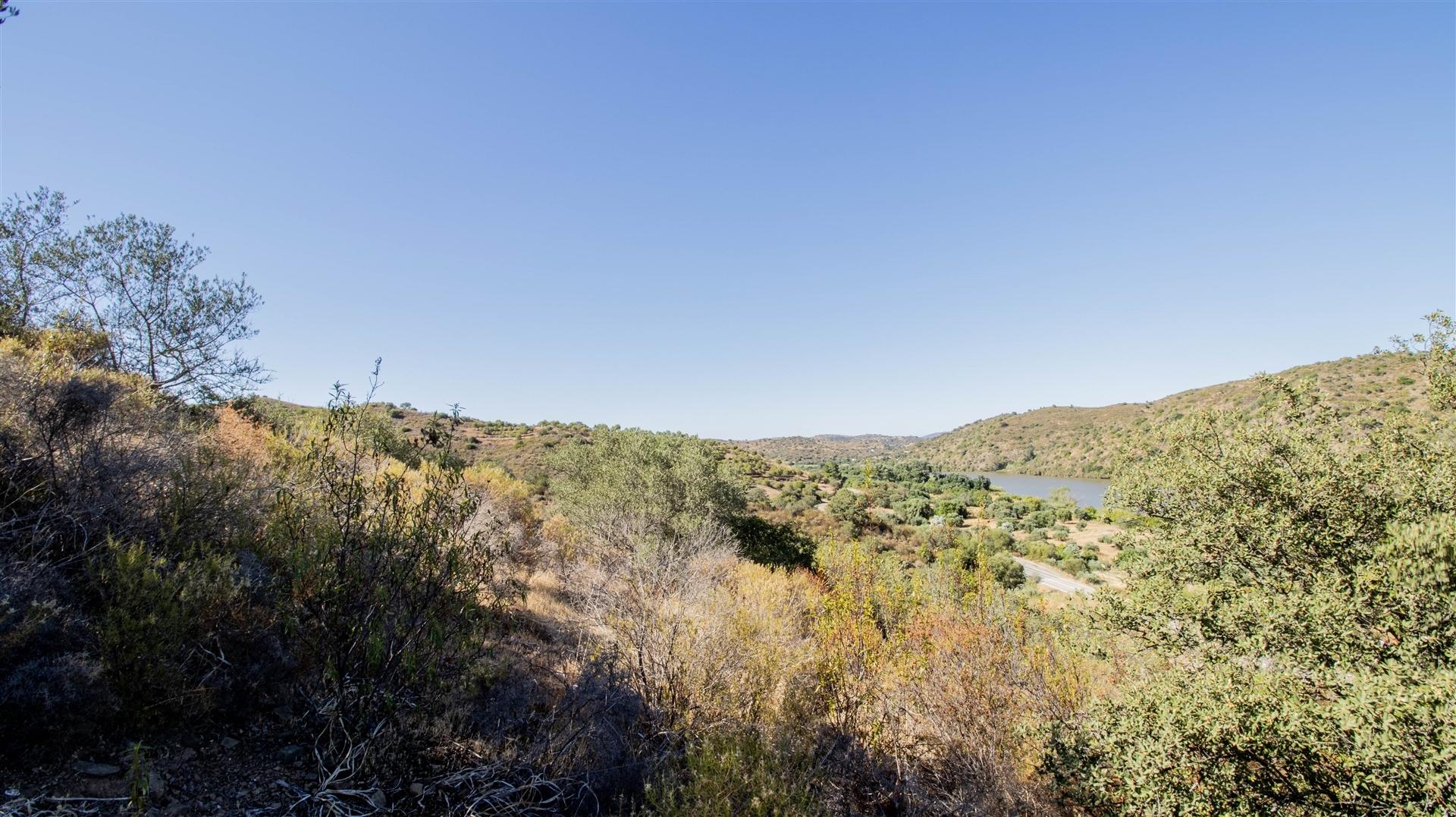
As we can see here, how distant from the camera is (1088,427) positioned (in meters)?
63.9

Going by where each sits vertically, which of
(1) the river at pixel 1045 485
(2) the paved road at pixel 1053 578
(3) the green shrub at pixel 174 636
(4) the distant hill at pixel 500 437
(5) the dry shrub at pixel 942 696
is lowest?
(2) the paved road at pixel 1053 578

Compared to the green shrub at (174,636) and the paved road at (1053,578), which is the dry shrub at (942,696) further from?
the paved road at (1053,578)

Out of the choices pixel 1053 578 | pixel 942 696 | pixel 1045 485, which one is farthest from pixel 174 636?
pixel 1045 485

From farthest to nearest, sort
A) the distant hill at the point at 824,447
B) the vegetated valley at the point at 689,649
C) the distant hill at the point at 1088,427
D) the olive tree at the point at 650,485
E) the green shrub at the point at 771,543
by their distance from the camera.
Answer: the distant hill at the point at 824,447 < the green shrub at the point at 771,543 < the olive tree at the point at 650,485 < the distant hill at the point at 1088,427 < the vegetated valley at the point at 689,649

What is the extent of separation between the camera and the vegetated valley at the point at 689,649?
12.1 feet

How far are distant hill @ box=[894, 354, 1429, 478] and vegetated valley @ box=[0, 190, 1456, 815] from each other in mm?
1622

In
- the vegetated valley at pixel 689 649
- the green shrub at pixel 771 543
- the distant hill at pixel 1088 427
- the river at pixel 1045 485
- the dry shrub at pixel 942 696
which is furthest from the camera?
the river at pixel 1045 485

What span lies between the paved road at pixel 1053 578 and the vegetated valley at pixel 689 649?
19528mm

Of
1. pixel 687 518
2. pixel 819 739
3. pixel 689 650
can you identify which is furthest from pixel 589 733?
pixel 687 518

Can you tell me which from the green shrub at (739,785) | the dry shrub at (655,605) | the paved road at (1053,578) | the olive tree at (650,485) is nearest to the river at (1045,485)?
the paved road at (1053,578)

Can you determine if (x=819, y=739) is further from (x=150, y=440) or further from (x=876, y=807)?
(x=150, y=440)

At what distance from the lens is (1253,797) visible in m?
3.85

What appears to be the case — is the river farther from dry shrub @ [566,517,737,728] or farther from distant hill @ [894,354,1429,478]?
dry shrub @ [566,517,737,728]

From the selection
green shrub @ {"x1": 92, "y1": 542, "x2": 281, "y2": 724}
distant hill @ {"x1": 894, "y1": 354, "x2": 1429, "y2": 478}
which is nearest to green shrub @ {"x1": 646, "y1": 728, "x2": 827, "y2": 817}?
green shrub @ {"x1": 92, "y1": 542, "x2": 281, "y2": 724}
